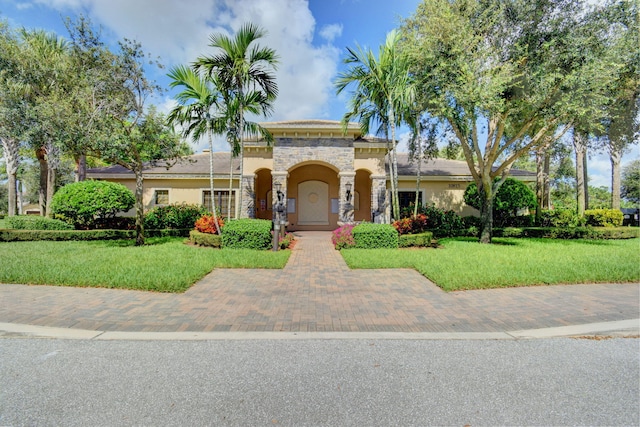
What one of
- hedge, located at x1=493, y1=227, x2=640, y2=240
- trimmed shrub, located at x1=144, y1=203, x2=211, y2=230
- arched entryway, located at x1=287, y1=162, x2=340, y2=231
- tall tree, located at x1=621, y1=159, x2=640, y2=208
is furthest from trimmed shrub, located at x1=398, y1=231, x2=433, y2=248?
tall tree, located at x1=621, y1=159, x2=640, y2=208

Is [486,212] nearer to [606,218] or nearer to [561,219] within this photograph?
[561,219]

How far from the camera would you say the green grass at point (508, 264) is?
659 centimetres

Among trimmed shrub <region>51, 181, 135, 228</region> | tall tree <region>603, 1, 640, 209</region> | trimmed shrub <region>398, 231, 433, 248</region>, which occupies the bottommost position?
trimmed shrub <region>398, 231, 433, 248</region>

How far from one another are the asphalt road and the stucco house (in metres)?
11.4

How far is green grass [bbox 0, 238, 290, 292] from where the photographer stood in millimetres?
6238

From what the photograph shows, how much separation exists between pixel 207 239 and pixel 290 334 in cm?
868

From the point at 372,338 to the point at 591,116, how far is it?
1153cm

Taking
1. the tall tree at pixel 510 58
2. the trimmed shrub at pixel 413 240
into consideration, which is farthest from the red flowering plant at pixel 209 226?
the tall tree at pixel 510 58

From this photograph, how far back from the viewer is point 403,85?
465 inches

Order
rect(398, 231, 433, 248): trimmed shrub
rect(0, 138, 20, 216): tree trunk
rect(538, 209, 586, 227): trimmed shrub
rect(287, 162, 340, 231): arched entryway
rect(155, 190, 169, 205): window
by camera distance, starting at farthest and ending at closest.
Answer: rect(0, 138, 20, 216): tree trunk, rect(287, 162, 340, 231): arched entryway, rect(155, 190, 169, 205): window, rect(538, 209, 586, 227): trimmed shrub, rect(398, 231, 433, 248): trimmed shrub

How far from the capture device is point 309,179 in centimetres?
1972

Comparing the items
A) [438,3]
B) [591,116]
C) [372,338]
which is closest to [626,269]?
[591,116]

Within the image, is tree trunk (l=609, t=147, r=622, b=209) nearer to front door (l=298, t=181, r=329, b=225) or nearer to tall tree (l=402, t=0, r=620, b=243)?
tall tree (l=402, t=0, r=620, b=243)

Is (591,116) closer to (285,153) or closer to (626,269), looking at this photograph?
(626,269)
